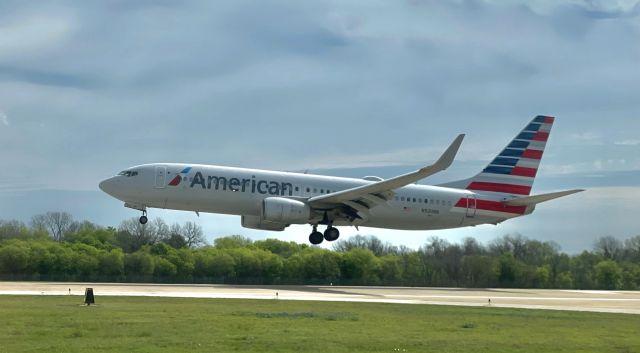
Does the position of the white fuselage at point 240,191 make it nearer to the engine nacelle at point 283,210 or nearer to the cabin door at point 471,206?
the engine nacelle at point 283,210

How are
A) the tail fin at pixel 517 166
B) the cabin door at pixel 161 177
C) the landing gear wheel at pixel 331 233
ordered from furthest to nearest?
the tail fin at pixel 517 166 < the landing gear wheel at pixel 331 233 < the cabin door at pixel 161 177

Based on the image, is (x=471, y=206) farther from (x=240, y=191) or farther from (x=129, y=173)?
(x=129, y=173)

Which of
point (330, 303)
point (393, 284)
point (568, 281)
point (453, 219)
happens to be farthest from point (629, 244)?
point (330, 303)

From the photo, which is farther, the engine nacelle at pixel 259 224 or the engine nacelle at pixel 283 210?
the engine nacelle at pixel 259 224

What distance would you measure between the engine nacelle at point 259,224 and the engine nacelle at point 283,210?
2.61 metres

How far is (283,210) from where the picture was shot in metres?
49.3

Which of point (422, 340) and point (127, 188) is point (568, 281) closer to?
point (127, 188)

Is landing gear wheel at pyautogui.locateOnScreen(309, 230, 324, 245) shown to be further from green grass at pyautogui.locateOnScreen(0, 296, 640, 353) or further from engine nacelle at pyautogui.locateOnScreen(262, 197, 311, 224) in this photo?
green grass at pyautogui.locateOnScreen(0, 296, 640, 353)

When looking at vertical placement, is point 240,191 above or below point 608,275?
above

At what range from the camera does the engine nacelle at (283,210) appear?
161ft

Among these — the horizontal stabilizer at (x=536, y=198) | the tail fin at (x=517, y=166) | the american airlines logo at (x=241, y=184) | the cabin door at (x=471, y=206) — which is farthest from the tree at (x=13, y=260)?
the horizontal stabilizer at (x=536, y=198)

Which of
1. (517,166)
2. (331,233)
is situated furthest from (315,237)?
(517,166)

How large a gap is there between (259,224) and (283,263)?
59.8 feet

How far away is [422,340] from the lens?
2409 cm
